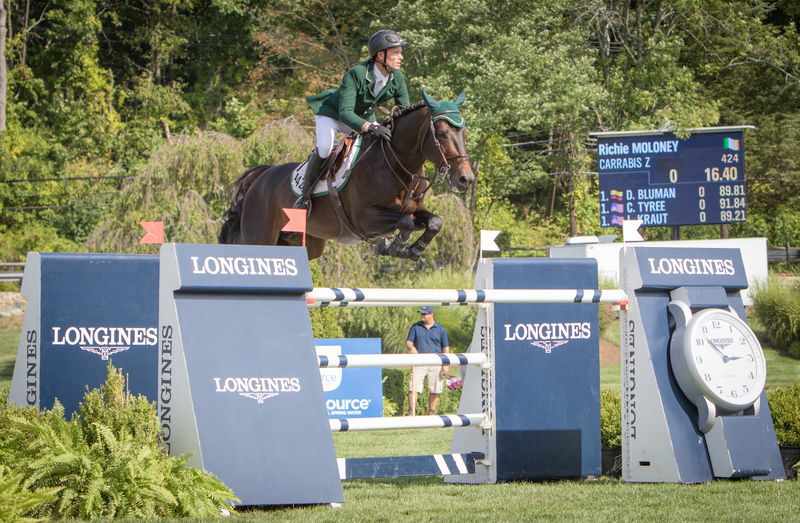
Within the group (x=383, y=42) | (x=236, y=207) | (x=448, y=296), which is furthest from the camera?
(x=236, y=207)

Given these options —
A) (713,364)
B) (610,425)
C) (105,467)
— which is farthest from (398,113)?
(105,467)

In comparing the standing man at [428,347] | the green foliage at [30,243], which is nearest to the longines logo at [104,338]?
the standing man at [428,347]

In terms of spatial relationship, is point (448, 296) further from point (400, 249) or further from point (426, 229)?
point (400, 249)

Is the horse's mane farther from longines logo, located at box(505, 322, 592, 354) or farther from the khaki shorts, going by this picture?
the khaki shorts

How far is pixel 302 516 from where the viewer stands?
480 centimetres

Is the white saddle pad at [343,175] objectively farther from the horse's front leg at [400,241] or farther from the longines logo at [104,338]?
the longines logo at [104,338]

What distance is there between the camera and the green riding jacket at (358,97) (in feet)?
26.8

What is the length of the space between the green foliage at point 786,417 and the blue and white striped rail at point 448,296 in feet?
4.22

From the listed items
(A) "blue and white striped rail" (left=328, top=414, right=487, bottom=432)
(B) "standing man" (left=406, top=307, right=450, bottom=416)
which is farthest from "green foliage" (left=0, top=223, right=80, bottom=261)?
(A) "blue and white striped rail" (left=328, top=414, right=487, bottom=432)

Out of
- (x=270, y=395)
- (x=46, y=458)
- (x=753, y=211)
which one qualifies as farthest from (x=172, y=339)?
(x=753, y=211)

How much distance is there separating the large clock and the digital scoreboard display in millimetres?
12507

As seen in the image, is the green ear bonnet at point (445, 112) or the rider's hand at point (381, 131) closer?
the green ear bonnet at point (445, 112)

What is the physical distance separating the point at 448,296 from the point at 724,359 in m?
1.70

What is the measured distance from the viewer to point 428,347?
42.1ft
